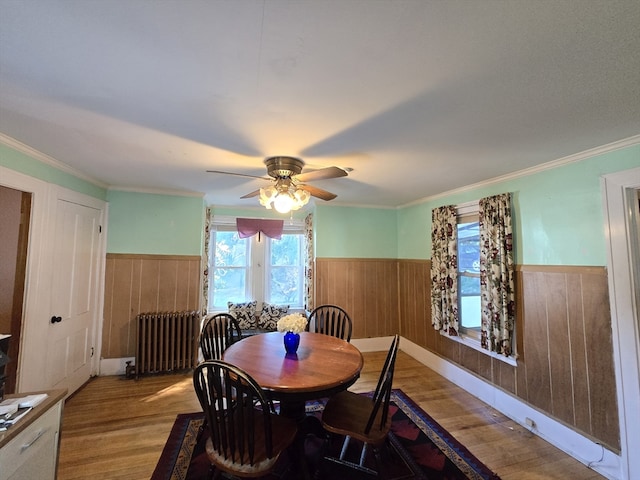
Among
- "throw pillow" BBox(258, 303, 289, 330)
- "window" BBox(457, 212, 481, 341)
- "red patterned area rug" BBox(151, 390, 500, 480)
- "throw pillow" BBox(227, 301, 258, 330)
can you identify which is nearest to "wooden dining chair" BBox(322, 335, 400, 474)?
"red patterned area rug" BBox(151, 390, 500, 480)

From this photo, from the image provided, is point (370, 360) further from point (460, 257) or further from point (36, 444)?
point (36, 444)

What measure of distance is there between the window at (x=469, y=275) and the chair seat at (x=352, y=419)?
1804 mm

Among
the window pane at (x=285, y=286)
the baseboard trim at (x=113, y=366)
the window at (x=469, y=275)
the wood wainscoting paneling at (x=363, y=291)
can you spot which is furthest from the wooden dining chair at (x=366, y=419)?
the baseboard trim at (x=113, y=366)

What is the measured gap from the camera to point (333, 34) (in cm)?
99

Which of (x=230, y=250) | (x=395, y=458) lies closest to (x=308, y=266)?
(x=230, y=250)

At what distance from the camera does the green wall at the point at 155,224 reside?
3412 millimetres

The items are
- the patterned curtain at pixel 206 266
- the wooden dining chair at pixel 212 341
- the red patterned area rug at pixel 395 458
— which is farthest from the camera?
the patterned curtain at pixel 206 266

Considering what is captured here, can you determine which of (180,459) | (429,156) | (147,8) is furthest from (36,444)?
(429,156)

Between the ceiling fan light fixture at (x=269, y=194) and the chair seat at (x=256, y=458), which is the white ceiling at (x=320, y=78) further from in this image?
the chair seat at (x=256, y=458)

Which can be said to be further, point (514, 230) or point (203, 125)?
point (514, 230)

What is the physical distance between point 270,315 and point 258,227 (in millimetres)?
1436

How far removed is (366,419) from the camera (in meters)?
1.85

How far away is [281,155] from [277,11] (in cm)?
128

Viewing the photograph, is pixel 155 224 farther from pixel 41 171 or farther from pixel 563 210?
pixel 563 210
